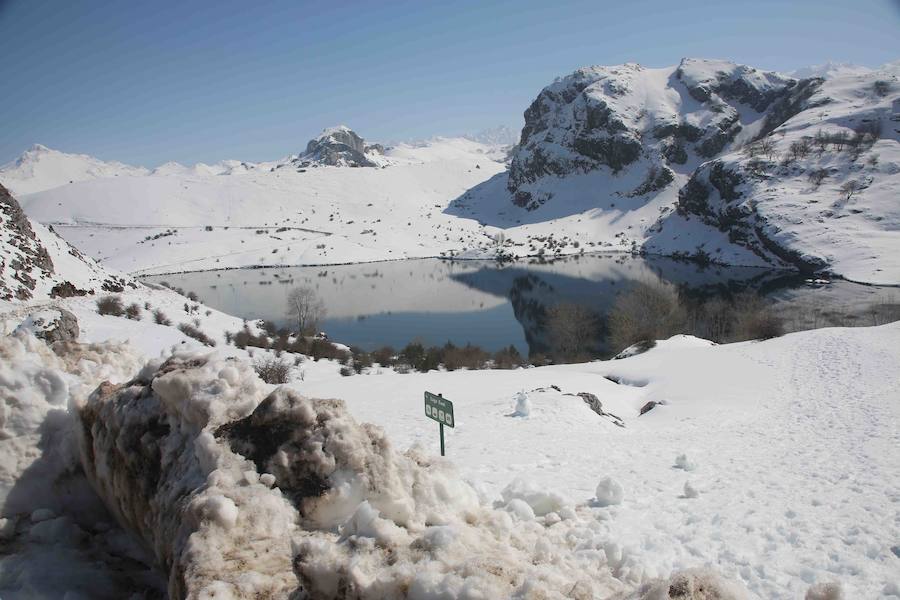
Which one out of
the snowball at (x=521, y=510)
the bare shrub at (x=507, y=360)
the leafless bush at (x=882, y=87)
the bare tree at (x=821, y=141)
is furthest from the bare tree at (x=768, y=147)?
the snowball at (x=521, y=510)

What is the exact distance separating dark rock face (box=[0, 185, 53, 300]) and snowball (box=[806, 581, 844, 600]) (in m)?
28.1

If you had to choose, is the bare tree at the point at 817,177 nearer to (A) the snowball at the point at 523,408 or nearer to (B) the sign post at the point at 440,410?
(A) the snowball at the point at 523,408

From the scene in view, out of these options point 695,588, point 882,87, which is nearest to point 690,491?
point 695,588

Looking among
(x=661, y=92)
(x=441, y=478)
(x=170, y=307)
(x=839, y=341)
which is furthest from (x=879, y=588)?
(x=661, y=92)

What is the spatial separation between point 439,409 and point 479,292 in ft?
197

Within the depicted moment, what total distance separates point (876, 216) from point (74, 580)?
98756mm

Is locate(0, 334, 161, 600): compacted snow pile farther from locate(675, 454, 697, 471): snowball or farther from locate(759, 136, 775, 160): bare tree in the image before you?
locate(759, 136, 775, 160): bare tree

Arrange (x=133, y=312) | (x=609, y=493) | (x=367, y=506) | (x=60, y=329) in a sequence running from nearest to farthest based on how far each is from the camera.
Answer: (x=367, y=506)
(x=609, y=493)
(x=60, y=329)
(x=133, y=312)

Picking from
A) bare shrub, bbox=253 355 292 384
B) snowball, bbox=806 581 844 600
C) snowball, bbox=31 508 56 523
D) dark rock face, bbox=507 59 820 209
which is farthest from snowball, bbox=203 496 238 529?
dark rock face, bbox=507 59 820 209

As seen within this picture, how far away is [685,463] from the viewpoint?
28.2ft

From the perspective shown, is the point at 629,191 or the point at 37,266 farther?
the point at 629,191

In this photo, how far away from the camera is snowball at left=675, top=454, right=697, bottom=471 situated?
8541mm

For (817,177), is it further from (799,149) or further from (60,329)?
(60,329)

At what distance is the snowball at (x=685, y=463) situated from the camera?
8541 mm
